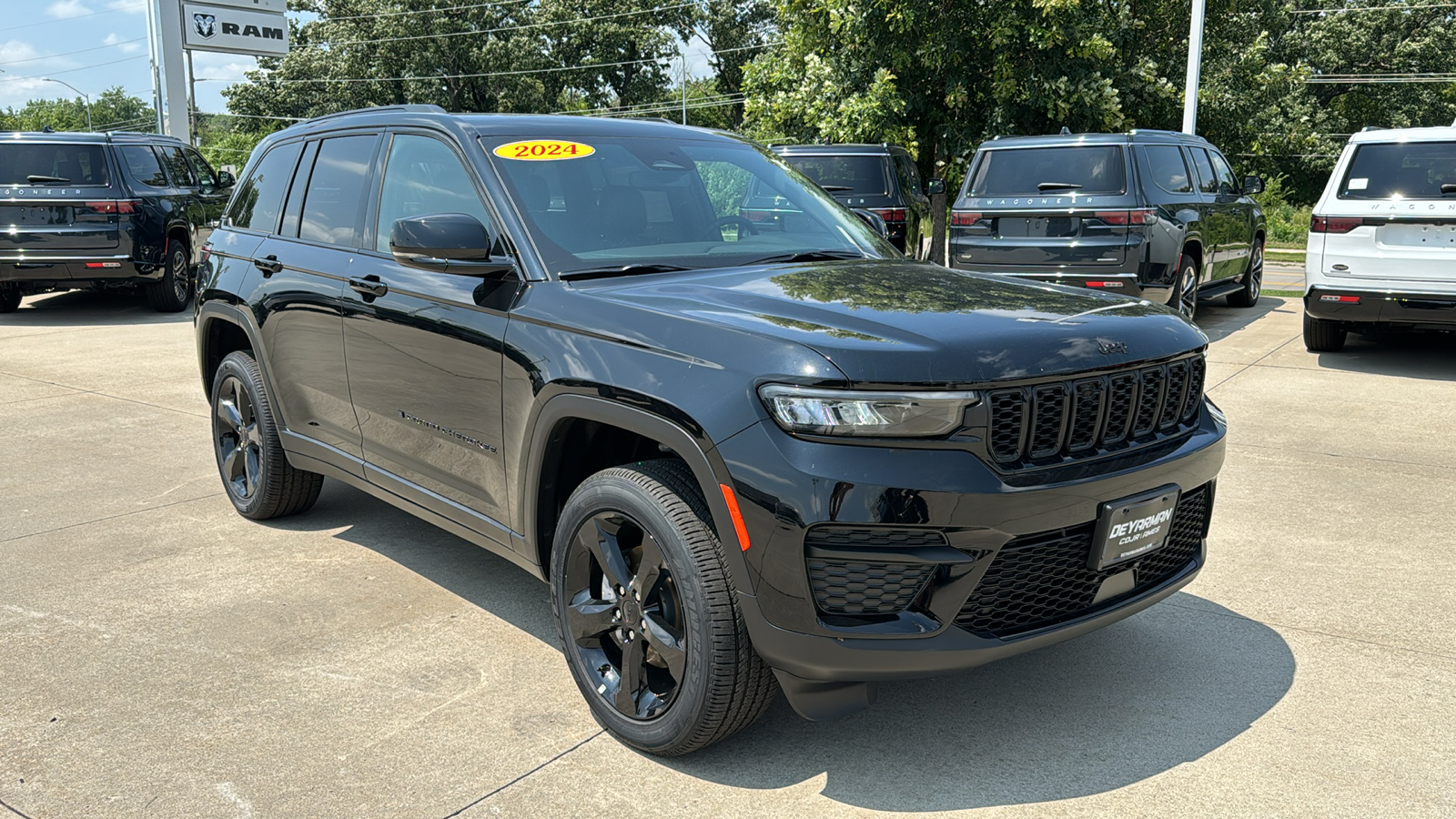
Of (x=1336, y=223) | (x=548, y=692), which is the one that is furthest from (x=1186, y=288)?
(x=548, y=692)

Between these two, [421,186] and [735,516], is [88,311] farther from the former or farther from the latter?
[735,516]

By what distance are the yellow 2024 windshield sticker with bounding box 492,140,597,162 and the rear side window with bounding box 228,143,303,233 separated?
61.0 inches

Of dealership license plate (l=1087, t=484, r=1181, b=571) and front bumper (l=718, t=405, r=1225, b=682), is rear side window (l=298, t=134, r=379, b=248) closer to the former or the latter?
front bumper (l=718, t=405, r=1225, b=682)

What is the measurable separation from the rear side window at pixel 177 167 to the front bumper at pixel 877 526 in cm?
1323

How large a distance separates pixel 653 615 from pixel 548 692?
26.2 inches

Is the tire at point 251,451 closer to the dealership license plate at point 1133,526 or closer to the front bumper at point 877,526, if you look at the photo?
the front bumper at point 877,526

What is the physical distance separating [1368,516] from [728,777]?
12.3ft

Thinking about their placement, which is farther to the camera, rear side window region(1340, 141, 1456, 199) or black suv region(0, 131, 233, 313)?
black suv region(0, 131, 233, 313)

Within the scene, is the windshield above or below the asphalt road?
above

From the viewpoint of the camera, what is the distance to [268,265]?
196 inches

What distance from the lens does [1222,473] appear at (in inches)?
244

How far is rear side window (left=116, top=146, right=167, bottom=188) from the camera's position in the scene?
1330 centimetres

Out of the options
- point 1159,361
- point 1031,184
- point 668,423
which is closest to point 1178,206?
point 1031,184

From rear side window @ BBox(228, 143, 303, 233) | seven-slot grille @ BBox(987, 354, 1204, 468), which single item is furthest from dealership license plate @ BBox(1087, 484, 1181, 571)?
rear side window @ BBox(228, 143, 303, 233)
